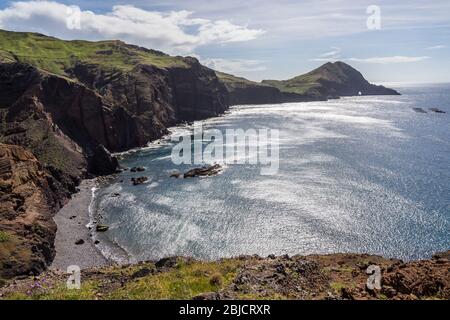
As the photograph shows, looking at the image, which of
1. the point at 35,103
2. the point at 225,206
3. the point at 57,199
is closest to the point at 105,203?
the point at 57,199

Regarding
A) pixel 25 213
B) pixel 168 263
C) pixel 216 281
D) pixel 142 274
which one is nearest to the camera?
pixel 216 281

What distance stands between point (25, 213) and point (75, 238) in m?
9.93

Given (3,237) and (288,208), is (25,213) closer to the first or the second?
(3,237)

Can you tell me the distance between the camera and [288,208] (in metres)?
84.9

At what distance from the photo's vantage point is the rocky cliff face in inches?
2175

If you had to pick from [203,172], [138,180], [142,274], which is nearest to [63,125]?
[138,180]

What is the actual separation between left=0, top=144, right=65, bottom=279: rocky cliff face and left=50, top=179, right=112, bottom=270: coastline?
1.76 meters

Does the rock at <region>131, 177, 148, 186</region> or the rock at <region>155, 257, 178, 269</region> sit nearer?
the rock at <region>155, 257, 178, 269</region>

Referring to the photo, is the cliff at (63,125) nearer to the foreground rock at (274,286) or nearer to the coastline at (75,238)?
the coastline at (75,238)

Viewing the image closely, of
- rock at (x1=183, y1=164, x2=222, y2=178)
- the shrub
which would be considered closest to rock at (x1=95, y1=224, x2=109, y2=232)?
rock at (x1=183, y1=164, x2=222, y2=178)

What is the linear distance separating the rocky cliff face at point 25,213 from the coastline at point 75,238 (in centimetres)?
176

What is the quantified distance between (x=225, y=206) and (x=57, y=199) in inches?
1485

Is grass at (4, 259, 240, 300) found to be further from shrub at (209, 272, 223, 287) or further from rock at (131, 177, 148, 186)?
rock at (131, 177, 148, 186)

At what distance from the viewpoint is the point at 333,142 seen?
534ft
